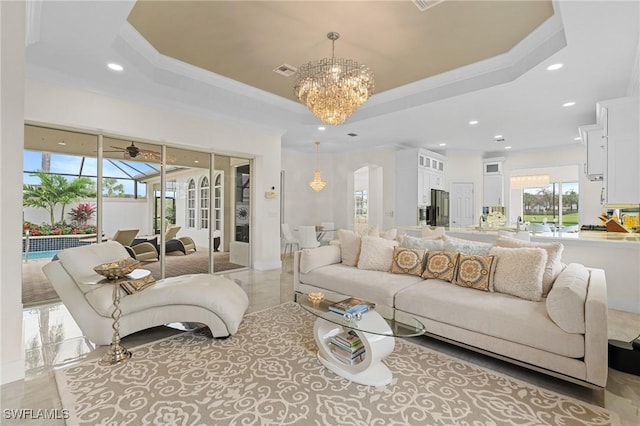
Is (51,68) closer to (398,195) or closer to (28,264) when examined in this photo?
(28,264)

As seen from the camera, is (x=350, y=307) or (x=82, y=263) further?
(x=82, y=263)

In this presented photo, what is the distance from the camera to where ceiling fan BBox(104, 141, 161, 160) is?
469 centimetres

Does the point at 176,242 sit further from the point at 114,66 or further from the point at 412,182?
the point at 412,182

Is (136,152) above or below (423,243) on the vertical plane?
above

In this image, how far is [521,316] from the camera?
238cm

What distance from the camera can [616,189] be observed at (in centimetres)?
398

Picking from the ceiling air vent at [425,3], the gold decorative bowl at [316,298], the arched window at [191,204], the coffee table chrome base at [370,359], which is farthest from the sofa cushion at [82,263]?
the ceiling air vent at [425,3]

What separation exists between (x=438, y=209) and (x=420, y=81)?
445 centimetres

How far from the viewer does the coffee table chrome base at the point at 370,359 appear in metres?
2.24

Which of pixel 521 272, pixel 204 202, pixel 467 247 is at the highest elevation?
pixel 204 202

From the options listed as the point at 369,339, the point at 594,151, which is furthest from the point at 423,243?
the point at 594,151

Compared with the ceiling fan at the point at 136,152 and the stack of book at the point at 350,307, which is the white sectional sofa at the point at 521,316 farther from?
the ceiling fan at the point at 136,152

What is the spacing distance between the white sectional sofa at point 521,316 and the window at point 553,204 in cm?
643

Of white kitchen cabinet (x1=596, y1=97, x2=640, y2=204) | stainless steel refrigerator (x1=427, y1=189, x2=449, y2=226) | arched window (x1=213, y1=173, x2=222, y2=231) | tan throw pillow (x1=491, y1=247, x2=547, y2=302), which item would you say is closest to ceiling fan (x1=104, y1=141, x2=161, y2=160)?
arched window (x1=213, y1=173, x2=222, y2=231)
